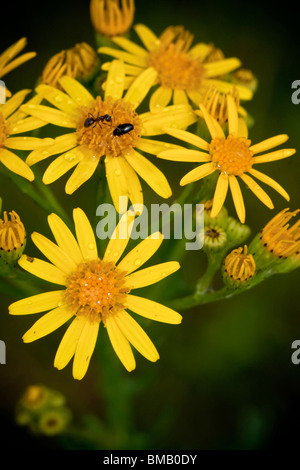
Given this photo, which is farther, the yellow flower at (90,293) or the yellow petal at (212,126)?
the yellow petal at (212,126)

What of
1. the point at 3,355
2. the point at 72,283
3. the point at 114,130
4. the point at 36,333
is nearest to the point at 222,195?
the point at 114,130

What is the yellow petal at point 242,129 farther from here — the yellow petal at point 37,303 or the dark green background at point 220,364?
the yellow petal at point 37,303

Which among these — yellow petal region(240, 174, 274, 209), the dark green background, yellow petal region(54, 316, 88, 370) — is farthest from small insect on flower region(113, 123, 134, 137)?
the dark green background

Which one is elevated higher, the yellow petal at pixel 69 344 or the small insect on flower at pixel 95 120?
the small insect on flower at pixel 95 120

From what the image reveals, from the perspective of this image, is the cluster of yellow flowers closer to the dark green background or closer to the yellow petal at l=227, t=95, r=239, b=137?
the yellow petal at l=227, t=95, r=239, b=137

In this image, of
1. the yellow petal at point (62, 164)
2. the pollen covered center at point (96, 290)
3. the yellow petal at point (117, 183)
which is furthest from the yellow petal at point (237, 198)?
the yellow petal at point (62, 164)

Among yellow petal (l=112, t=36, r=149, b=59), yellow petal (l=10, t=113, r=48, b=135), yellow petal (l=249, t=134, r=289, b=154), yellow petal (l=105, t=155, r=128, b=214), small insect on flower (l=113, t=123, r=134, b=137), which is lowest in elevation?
yellow petal (l=105, t=155, r=128, b=214)

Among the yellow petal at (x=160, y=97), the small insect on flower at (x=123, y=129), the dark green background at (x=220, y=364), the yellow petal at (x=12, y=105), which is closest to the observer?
the small insect on flower at (x=123, y=129)

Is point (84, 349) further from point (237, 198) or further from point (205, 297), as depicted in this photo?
point (237, 198)
